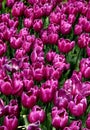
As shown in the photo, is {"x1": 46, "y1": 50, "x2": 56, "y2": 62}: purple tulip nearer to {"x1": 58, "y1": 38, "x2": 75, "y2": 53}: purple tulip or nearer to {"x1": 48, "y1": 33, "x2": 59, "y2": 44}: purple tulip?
{"x1": 58, "y1": 38, "x2": 75, "y2": 53}: purple tulip

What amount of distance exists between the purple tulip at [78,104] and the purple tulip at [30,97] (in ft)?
0.87

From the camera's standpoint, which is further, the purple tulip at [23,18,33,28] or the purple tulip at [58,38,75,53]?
the purple tulip at [23,18,33,28]

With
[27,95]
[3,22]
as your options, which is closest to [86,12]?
[3,22]

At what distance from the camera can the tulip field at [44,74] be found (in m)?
2.81

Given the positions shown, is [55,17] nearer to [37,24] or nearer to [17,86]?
[37,24]

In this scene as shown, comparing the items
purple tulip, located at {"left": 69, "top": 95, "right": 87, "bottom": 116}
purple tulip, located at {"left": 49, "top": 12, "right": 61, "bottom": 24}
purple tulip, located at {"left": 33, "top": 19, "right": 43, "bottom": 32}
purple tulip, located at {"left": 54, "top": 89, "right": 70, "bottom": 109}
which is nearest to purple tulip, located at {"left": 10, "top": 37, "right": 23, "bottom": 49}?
purple tulip, located at {"left": 33, "top": 19, "right": 43, "bottom": 32}

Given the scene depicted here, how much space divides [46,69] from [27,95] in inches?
14.7

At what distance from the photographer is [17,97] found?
126 inches

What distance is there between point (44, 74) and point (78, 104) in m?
0.51

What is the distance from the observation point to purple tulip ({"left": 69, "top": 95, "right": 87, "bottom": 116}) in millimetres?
2824

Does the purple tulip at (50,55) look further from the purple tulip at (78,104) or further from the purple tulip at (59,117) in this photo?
the purple tulip at (59,117)

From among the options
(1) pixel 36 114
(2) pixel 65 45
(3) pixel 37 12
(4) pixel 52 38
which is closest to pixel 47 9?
(3) pixel 37 12

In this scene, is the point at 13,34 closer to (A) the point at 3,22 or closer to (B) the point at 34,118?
(A) the point at 3,22

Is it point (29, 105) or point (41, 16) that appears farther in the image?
point (41, 16)
